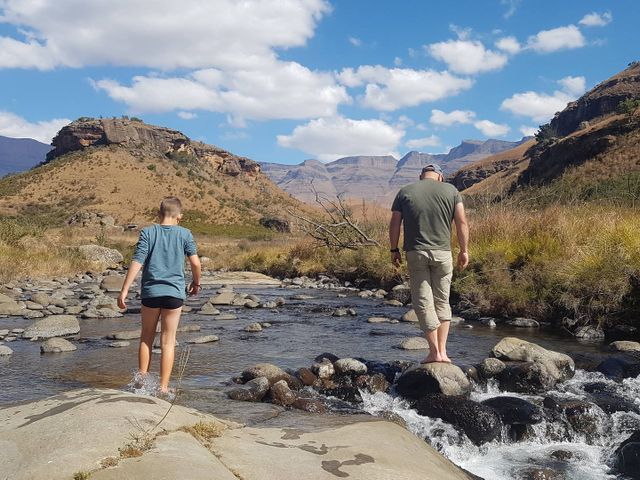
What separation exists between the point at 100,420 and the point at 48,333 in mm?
7531

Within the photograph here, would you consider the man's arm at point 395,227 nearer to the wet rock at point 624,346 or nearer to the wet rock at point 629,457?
the wet rock at point 629,457

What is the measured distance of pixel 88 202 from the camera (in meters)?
72.9

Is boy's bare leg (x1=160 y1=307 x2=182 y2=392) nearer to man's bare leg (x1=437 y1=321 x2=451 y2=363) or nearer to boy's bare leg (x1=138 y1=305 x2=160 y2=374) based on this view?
boy's bare leg (x1=138 y1=305 x2=160 y2=374)

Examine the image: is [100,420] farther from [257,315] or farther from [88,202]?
[88,202]

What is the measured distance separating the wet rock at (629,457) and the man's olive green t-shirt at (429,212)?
8.61 feet

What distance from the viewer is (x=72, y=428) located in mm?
3322

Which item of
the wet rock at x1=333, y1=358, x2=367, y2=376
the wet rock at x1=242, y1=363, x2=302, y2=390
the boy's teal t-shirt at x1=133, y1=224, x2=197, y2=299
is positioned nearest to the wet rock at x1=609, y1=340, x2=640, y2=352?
the wet rock at x1=333, y1=358, x2=367, y2=376

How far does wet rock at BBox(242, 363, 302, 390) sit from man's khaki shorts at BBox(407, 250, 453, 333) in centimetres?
164

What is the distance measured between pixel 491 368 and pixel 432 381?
1379mm

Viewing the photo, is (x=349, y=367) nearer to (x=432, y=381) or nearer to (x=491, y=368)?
(x=432, y=381)

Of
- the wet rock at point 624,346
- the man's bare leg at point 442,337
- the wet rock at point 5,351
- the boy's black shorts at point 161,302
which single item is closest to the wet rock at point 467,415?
the man's bare leg at point 442,337

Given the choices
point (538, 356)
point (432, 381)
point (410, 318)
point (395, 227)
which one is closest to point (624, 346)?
point (538, 356)

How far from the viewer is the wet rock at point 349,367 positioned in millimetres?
7225

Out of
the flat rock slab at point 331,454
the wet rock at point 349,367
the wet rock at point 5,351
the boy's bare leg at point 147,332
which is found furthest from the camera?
the wet rock at point 5,351
